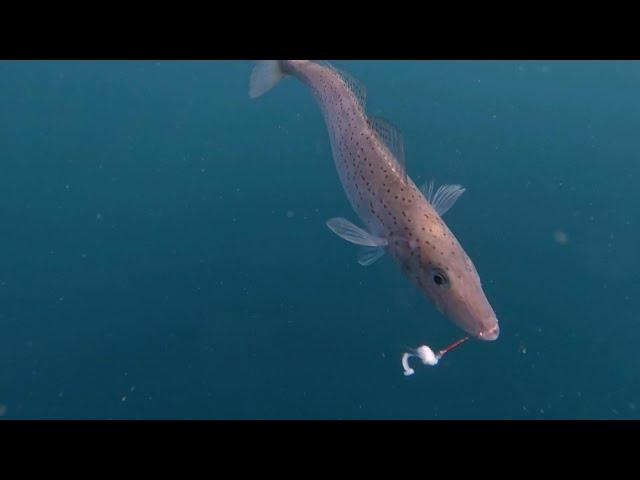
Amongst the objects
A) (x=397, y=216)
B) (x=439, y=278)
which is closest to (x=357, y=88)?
(x=397, y=216)

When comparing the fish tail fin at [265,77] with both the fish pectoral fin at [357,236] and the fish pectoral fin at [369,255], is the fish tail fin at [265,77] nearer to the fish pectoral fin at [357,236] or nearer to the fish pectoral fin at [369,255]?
the fish pectoral fin at [357,236]

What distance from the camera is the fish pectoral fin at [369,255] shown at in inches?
174

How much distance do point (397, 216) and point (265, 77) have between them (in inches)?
140

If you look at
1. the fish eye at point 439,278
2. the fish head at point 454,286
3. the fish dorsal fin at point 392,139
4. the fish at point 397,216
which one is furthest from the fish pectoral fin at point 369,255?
the fish dorsal fin at point 392,139

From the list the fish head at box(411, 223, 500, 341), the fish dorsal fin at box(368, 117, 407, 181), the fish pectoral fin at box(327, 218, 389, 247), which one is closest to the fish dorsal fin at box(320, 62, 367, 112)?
the fish dorsal fin at box(368, 117, 407, 181)

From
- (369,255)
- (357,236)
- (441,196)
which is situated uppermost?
(441,196)

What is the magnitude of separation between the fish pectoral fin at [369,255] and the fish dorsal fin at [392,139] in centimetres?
75

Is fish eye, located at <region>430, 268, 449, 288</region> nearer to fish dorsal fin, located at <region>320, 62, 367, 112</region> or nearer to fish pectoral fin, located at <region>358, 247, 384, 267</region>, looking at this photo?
fish pectoral fin, located at <region>358, 247, 384, 267</region>

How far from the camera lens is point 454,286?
12.4 ft

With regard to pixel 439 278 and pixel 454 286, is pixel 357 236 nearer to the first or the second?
pixel 439 278
